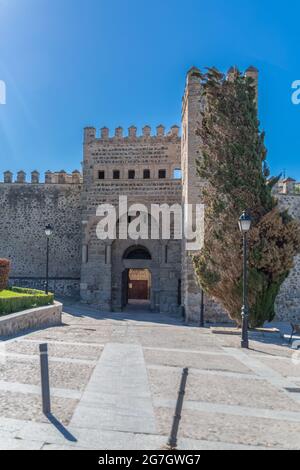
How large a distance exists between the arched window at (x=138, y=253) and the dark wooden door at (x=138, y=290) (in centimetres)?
774

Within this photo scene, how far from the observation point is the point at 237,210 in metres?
12.0

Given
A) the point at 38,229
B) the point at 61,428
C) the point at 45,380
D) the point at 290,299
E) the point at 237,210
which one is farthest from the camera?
the point at 38,229

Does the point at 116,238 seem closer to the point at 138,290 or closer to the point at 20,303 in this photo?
the point at 138,290

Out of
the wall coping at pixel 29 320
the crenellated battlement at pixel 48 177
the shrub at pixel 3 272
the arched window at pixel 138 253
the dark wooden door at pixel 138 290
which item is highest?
the crenellated battlement at pixel 48 177

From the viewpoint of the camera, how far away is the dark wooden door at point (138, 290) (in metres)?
31.2

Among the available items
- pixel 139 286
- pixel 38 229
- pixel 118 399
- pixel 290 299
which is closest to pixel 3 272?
pixel 118 399

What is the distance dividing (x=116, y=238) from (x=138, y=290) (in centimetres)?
1027

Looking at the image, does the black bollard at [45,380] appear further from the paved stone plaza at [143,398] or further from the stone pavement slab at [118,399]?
the stone pavement slab at [118,399]

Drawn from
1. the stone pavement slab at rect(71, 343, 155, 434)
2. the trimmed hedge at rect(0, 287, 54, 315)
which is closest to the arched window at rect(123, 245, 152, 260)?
the trimmed hedge at rect(0, 287, 54, 315)

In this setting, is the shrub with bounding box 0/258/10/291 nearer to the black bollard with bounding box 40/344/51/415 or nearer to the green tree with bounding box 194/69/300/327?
the green tree with bounding box 194/69/300/327

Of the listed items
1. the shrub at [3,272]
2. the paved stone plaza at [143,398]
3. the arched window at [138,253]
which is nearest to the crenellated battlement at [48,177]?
the arched window at [138,253]

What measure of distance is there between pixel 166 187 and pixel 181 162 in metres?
1.54
